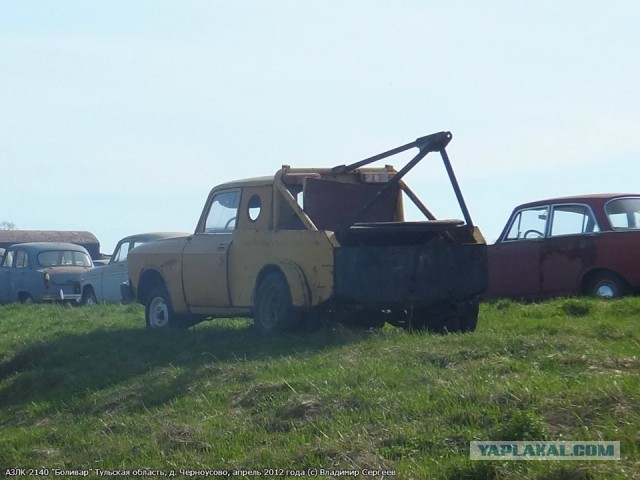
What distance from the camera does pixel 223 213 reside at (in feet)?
41.3

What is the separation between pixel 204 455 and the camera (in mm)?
6965

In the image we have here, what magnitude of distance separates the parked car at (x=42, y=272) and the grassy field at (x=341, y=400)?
1146cm

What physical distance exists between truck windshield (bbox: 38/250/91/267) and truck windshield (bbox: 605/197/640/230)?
14051 mm

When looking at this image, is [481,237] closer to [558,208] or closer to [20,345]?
[558,208]

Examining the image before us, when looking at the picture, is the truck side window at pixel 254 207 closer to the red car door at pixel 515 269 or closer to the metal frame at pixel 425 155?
the metal frame at pixel 425 155

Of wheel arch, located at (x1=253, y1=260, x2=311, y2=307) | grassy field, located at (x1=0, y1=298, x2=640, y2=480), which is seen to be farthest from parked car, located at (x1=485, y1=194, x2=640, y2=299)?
wheel arch, located at (x1=253, y1=260, x2=311, y2=307)

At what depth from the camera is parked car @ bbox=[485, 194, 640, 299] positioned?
42.9ft

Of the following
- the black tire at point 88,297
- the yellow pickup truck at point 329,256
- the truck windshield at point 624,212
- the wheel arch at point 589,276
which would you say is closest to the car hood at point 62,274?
the black tire at point 88,297

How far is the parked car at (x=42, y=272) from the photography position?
907 inches

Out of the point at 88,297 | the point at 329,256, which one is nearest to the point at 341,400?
the point at 329,256

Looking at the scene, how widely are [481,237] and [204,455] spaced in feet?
17.2

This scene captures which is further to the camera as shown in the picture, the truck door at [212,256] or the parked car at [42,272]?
the parked car at [42,272]

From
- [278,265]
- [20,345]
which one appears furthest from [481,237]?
[20,345]

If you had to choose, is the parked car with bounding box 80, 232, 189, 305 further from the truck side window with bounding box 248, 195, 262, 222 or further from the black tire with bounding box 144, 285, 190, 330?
the truck side window with bounding box 248, 195, 262, 222
